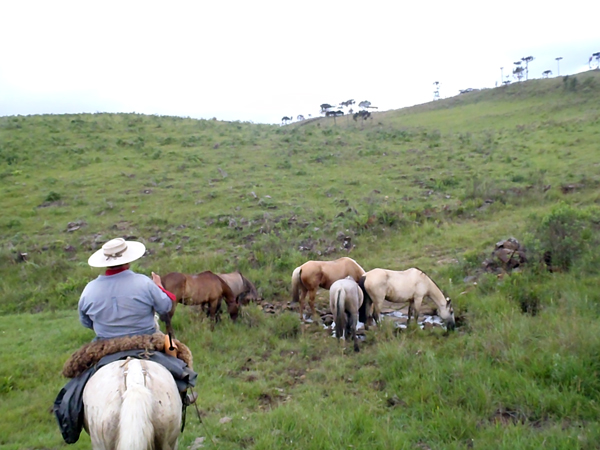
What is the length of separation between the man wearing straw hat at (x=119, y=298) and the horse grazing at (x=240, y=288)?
439cm

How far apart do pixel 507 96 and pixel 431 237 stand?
38.7 meters

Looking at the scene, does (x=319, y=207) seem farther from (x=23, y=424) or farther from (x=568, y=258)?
(x=23, y=424)

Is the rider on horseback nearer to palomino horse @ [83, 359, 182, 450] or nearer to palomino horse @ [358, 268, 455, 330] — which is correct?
palomino horse @ [83, 359, 182, 450]

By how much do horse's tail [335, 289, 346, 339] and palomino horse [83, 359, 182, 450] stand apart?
3.83 meters

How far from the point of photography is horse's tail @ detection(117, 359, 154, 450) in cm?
287

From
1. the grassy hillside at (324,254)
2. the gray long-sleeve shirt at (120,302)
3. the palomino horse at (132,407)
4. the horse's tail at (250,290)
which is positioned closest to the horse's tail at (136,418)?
the palomino horse at (132,407)

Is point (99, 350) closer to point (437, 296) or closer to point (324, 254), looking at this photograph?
point (437, 296)

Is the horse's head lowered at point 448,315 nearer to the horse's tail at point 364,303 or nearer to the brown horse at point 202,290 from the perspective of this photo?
the horse's tail at point 364,303

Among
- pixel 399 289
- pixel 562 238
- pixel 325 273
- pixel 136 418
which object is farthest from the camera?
pixel 325 273

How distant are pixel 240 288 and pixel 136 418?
220 inches

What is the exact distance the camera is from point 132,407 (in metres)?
2.93

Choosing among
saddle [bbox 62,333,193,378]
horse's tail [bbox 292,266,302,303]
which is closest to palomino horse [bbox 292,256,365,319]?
horse's tail [bbox 292,266,302,303]

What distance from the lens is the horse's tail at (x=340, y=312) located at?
6922 millimetres

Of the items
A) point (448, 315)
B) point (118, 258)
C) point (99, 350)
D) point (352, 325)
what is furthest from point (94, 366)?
point (448, 315)
